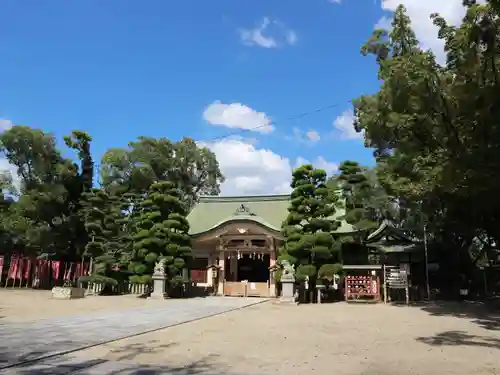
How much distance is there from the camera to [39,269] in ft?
94.5

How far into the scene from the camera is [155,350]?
7.97 metres

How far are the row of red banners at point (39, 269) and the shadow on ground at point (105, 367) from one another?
76.4 feet

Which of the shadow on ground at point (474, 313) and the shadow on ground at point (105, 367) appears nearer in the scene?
the shadow on ground at point (105, 367)

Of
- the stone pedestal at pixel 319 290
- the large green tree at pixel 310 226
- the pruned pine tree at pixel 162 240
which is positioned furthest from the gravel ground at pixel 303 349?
the pruned pine tree at pixel 162 240

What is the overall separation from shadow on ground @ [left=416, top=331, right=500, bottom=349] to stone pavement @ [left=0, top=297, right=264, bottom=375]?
6.51m

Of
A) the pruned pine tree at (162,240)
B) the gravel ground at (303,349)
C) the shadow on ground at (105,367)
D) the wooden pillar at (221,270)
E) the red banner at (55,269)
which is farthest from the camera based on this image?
the red banner at (55,269)

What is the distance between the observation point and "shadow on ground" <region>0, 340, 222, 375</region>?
607 centimetres

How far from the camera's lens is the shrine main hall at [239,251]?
24375 mm

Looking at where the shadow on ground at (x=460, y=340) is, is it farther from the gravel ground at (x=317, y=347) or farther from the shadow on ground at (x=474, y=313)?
the shadow on ground at (x=474, y=313)

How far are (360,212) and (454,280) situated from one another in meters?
6.01

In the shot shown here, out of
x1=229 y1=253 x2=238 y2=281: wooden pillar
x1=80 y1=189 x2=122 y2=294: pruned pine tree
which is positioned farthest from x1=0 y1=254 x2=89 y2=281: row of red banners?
x1=229 y1=253 x2=238 y2=281: wooden pillar

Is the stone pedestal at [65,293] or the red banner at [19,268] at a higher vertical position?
the red banner at [19,268]

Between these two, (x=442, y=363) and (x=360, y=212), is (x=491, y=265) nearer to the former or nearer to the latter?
(x=360, y=212)

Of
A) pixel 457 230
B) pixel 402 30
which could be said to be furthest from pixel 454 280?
pixel 402 30
